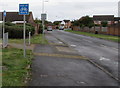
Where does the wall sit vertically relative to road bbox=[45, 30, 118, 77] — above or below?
above

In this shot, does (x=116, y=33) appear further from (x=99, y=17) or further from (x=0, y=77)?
(x=99, y=17)

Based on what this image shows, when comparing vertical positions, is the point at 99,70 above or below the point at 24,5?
below

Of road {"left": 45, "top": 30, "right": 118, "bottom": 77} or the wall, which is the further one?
the wall

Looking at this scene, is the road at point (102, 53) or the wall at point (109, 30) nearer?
the road at point (102, 53)

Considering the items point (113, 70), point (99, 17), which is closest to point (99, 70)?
point (113, 70)

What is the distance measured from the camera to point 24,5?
11.5 m

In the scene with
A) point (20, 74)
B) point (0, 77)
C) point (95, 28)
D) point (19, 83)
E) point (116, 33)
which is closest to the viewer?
point (19, 83)

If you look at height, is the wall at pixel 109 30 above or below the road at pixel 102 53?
above

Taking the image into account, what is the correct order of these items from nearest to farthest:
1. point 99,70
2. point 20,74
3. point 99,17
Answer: point 20,74
point 99,70
point 99,17

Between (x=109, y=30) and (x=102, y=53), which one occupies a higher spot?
(x=109, y=30)

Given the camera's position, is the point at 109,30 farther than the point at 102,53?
Yes

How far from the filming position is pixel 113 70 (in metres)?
9.74

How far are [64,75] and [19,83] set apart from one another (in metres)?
2.18

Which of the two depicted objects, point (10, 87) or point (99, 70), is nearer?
point (10, 87)
